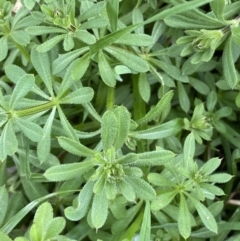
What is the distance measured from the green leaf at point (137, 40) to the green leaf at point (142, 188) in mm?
437

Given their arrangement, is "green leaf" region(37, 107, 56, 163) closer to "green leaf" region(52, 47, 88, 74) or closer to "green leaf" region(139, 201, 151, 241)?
"green leaf" region(52, 47, 88, 74)

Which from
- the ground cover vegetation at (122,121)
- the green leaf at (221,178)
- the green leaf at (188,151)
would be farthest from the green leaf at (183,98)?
the green leaf at (221,178)

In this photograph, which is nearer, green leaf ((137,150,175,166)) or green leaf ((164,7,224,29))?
green leaf ((137,150,175,166))

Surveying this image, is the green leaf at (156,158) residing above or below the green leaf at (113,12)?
below

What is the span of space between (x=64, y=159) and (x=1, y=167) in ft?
0.90

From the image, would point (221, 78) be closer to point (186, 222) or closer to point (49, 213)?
point (186, 222)

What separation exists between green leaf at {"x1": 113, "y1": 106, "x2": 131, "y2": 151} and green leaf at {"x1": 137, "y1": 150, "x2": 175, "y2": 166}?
80 millimetres

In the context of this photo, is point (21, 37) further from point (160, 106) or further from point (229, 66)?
point (229, 66)

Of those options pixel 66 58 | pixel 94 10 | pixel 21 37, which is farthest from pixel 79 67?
pixel 21 37

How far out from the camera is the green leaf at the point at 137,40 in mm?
1469

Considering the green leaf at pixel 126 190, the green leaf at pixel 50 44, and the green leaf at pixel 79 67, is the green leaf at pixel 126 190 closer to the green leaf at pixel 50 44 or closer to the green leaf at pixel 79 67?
the green leaf at pixel 79 67

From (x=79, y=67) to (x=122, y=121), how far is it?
0.28 metres

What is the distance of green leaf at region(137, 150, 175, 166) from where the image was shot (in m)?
1.34

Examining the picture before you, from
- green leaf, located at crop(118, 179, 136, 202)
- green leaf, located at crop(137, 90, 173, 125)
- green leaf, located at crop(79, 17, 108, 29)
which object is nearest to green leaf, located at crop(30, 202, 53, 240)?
green leaf, located at crop(118, 179, 136, 202)
